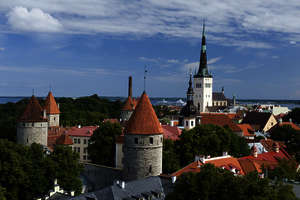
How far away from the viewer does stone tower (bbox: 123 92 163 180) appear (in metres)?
31.0

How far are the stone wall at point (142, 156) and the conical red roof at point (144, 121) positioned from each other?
1.32 feet

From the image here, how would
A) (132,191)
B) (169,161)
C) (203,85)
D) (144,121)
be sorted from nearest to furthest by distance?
(132,191) < (144,121) < (169,161) < (203,85)

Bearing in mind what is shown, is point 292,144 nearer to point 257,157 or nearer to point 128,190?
point 257,157

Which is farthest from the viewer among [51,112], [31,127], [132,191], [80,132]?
[51,112]

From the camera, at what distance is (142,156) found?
31.0m

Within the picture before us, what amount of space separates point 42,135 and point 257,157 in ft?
77.5

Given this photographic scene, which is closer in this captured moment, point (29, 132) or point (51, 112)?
point (29, 132)

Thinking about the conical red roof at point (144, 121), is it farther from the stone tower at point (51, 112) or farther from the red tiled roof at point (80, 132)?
the stone tower at point (51, 112)

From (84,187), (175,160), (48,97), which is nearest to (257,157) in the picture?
(175,160)

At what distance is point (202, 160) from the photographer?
31938mm

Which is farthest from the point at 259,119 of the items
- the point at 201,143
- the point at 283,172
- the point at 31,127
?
the point at 31,127

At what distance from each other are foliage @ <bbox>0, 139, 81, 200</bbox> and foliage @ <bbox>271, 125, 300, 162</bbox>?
29.2m

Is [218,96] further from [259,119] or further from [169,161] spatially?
[169,161]

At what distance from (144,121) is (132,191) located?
22.3 feet
